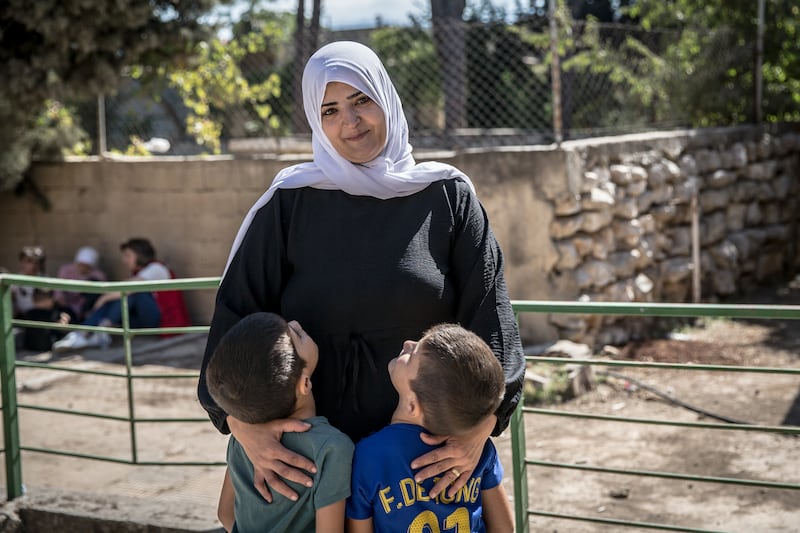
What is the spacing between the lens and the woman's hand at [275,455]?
200cm

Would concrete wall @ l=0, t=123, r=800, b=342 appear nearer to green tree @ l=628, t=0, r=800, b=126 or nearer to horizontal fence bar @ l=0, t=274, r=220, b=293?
green tree @ l=628, t=0, r=800, b=126

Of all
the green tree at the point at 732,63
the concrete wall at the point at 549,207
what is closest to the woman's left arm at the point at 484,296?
the concrete wall at the point at 549,207

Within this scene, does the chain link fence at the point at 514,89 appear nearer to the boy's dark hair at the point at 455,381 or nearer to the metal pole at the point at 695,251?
the metal pole at the point at 695,251

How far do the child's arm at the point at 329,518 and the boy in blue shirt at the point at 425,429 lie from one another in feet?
0.11

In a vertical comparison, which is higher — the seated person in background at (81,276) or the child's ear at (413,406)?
the child's ear at (413,406)

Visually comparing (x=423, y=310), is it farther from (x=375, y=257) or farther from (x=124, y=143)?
(x=124, y=143)

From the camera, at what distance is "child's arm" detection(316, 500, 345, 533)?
1.98 metres

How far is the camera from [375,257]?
212 centimetres

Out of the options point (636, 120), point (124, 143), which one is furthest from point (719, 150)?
point (124, 143)

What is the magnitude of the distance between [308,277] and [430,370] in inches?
16.5

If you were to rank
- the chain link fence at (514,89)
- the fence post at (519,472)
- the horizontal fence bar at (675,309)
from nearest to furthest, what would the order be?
the horizontal fence bar at (675,309), the fence post at (519,472), the chain link fence at (514,89)

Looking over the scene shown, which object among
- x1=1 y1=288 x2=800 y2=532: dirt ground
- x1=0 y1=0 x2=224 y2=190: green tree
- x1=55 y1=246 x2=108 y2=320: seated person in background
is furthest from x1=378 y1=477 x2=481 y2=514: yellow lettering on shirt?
x1=55 y1=246 x2=108 y2=320: seated person in background

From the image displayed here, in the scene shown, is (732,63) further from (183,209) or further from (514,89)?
(183,209)

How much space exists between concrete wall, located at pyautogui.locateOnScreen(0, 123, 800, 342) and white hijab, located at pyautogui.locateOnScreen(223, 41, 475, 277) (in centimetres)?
441
